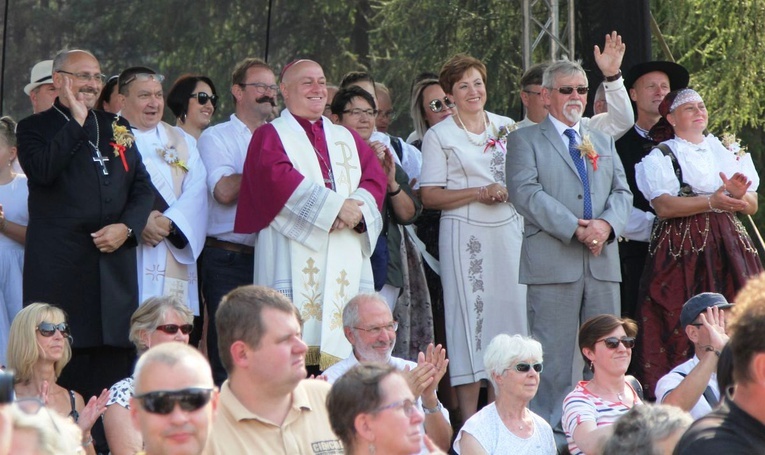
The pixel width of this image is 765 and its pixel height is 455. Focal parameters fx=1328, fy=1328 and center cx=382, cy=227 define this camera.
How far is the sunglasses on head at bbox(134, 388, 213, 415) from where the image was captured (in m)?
3.59

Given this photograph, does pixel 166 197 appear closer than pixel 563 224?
No

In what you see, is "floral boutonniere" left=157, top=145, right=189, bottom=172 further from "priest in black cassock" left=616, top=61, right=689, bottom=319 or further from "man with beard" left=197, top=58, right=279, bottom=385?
"priest in black cassock" left=616, top=61, right=689, bottom=319

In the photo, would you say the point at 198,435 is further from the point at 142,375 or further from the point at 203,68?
the point at 203,68

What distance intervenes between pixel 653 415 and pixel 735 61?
770 cm

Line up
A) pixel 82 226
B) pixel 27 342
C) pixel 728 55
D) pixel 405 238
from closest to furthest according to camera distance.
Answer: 1. pixel 27 342
2. pixel 82 226
3. pixel 405 238
4. pixel 728 55

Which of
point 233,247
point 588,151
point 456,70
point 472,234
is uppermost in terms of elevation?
point 456,70

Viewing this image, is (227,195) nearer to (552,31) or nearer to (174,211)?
(174,211)

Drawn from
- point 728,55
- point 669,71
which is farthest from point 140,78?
point 728,55

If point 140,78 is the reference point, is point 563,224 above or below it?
below

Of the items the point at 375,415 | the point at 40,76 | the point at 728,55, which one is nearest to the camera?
the point at 375,415

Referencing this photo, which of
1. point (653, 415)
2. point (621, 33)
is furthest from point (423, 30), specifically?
point (653, 415)

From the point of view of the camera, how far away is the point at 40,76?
7992mm

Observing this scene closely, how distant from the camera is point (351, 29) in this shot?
10.1 m

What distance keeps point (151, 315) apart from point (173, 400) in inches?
100
